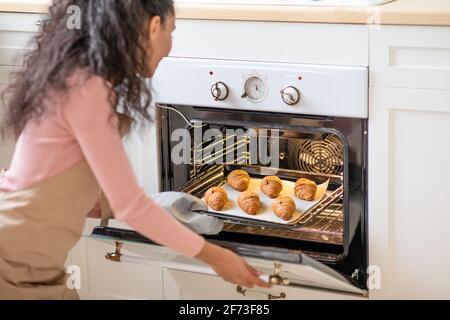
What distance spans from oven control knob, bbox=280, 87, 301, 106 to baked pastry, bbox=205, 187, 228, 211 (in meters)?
0.33

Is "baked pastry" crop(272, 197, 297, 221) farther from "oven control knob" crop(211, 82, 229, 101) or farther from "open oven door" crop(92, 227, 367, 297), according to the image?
"open oven door" crop(92, 227, 367, 297)

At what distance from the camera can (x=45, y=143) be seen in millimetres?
1563

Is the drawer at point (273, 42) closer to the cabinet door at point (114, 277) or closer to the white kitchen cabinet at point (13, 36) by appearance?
the white kitchen cabinet at point (13, 36)

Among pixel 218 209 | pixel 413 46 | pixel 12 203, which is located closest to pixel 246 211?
pixel 218 209

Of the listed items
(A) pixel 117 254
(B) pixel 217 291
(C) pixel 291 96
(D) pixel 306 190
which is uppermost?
(C) pixel 291 96

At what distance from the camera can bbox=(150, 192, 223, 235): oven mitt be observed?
2.14m

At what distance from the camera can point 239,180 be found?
2496 millimetres

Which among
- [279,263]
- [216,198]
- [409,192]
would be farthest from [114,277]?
[279,263]

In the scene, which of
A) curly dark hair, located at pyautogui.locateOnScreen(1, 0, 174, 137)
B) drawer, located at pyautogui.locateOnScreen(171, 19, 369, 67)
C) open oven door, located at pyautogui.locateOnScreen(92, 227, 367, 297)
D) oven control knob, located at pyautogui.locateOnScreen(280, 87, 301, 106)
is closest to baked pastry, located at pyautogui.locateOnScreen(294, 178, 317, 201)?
oven control knob, located at pyautogui.locateOnScreen(280, 87, 301, 106)

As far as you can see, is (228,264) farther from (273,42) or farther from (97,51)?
(273,42)

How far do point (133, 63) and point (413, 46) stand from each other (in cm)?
86

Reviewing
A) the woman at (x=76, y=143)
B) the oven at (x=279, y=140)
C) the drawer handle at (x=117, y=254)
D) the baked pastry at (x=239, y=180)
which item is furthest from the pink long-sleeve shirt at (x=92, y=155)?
the baked pastry at (x=239, y=180)

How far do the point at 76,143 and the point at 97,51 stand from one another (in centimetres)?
19

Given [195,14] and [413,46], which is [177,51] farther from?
[413,46]
